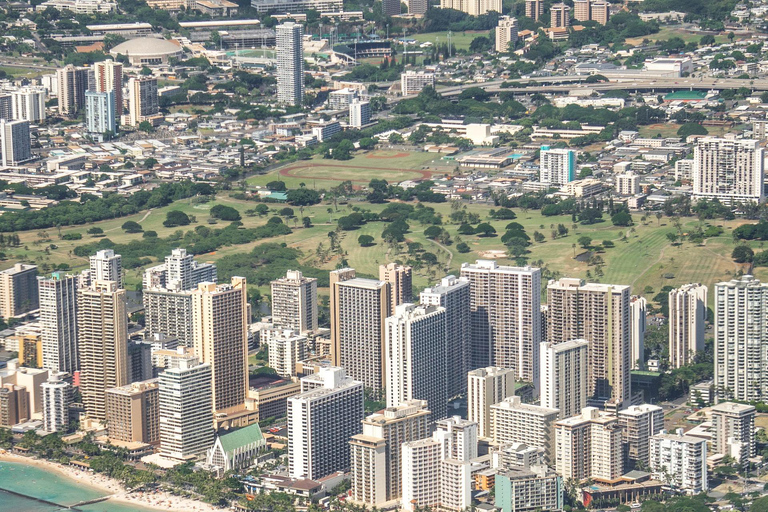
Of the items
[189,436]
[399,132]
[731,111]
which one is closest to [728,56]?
[731,111]

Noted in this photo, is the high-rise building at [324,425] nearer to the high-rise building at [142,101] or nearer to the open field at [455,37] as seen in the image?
the high-rise building at [142,101]

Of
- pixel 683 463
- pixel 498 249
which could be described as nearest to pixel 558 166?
pixel 498 249

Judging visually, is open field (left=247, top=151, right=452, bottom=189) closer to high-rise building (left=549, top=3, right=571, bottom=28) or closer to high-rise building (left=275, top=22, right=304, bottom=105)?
high-rise building (left=275, top=22, right=304, bottom=105)

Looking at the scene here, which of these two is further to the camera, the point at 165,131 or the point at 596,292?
the point at 165,131

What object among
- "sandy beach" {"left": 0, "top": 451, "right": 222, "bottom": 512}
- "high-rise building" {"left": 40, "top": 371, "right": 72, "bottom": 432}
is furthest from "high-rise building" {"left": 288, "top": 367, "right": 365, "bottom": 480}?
"high-rise building" {"left": 40, "top": 371, "right": 72, "bottom": 432}

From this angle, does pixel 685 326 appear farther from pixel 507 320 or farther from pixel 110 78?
pixel 110 78

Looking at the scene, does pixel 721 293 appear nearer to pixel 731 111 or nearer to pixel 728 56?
pixel 731 111
